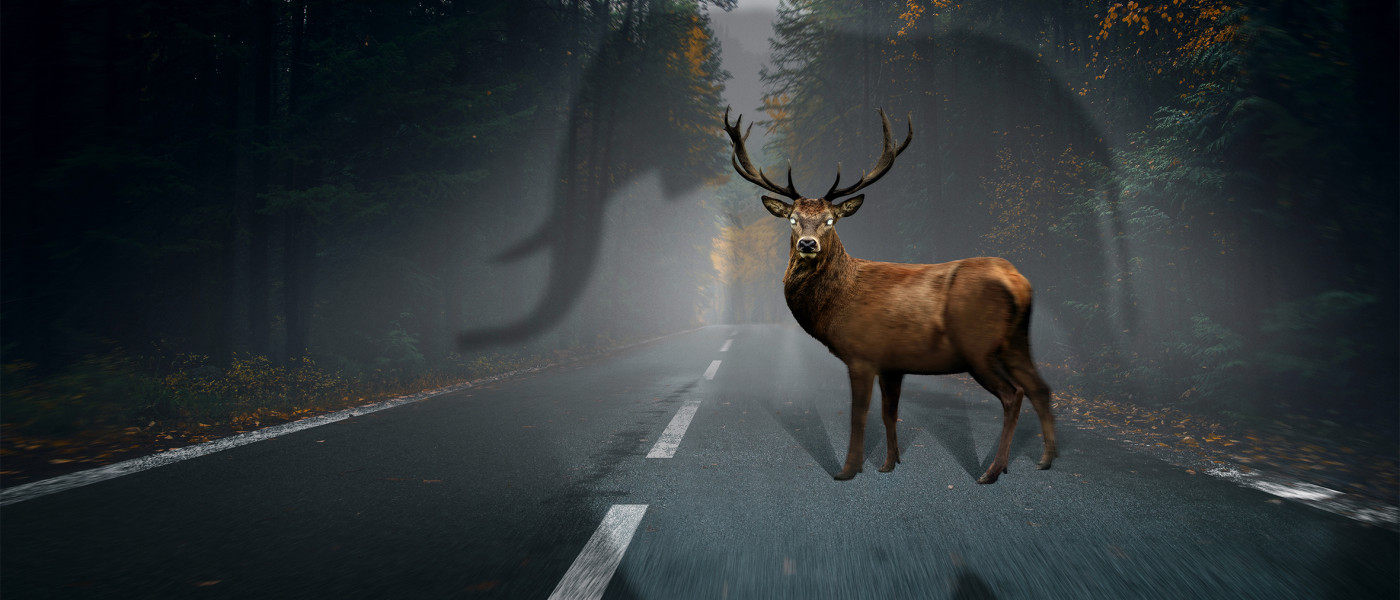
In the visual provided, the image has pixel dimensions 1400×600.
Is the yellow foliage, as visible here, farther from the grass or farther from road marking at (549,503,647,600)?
road marking at (549,503,647,600)

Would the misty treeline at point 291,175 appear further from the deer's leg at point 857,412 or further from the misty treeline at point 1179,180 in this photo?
the misty treeline at point 1179,180

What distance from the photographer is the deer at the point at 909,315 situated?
11.7 ft

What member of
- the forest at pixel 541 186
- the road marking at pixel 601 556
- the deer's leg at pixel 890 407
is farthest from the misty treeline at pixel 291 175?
the deer's leg at pixel 890 407

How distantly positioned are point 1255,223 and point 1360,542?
4822 millimetres

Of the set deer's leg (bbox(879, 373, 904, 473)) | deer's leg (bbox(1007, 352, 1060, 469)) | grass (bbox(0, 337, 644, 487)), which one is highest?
deer's leg (bbox(1007, 352, 1060, 469))

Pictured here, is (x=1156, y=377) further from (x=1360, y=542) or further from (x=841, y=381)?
(x=1360, y=542)

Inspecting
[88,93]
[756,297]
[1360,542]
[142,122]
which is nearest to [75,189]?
[88,93]

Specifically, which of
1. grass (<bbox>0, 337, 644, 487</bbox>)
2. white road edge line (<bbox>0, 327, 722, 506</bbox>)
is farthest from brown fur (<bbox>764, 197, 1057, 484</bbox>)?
grass (<bbox>0, 337, 644, 487</bbox>)

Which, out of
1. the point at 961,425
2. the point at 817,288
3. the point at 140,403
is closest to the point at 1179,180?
the point at 961,425

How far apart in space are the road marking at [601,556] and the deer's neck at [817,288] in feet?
5.13

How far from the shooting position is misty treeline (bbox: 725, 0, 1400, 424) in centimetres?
547

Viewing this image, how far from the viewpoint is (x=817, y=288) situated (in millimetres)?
3814

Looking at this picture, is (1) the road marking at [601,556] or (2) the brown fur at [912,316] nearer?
(1) the road marking at [601,556]

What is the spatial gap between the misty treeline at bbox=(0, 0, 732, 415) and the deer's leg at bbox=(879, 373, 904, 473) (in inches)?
364
